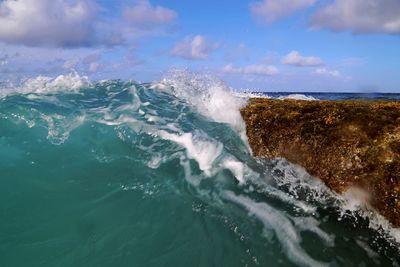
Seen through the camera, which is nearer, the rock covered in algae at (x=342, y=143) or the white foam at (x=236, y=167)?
the rock covered in algae at (x=342, y=143)

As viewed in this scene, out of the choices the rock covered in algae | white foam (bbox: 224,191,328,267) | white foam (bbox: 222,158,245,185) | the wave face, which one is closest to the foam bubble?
the wave face

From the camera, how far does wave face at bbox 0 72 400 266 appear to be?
538 cm

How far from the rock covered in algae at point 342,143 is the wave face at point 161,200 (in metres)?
0.28

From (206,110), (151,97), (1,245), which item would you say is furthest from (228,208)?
(151,97)

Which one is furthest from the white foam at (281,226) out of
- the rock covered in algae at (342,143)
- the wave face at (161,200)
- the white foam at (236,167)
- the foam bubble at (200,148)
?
the foam bubble at (200,148)

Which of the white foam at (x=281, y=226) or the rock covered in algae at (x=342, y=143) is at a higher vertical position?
the rock covered in algae at (x=342, y=143)

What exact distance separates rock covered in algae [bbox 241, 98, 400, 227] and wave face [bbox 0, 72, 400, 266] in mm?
284

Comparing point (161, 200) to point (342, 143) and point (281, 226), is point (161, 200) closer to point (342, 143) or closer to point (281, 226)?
point (281, 226)

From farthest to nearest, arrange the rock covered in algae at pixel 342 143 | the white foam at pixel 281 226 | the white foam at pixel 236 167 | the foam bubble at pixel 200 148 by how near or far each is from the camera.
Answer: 1. the foam bubble at pixel 200 148
2. the white foam at pixel 236 167
3. the rock covered in algae at pixel 342 143
4. the white foam at pixel 281 226

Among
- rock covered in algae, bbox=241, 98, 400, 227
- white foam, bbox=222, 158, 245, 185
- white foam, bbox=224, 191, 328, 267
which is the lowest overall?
white foam, bbox=224, 191, 328, 267

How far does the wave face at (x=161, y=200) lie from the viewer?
5383 millimetres

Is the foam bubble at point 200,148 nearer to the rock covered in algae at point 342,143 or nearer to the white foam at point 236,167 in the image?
the white foam at point 236,167

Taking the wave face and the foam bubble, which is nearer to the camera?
the wave face

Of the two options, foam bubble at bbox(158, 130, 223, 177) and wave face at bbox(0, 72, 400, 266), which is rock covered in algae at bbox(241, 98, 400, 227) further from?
foam bubble at bbox(158, 130, 223, 177)
